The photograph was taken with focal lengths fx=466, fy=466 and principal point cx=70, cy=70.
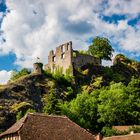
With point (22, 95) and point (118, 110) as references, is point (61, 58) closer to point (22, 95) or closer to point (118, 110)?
point (22, 95)

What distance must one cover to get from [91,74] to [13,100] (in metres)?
24.4

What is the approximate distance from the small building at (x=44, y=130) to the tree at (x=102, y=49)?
59.8 meters

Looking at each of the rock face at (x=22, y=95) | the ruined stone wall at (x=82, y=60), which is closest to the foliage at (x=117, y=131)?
the rock face at (x=22, y=95)

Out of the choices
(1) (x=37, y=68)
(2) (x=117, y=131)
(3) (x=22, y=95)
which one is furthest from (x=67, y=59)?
(2) (x=117, y=131)

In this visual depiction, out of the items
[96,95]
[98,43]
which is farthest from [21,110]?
[98,43]

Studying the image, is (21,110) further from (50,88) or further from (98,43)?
(98,43)

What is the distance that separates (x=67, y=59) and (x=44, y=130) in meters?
53.6

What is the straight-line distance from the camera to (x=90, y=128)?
8444 cm

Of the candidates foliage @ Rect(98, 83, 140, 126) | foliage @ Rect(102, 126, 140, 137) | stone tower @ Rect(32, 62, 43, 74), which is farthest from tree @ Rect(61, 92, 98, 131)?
stone tower @ Rect(32, 62, 43, 74)

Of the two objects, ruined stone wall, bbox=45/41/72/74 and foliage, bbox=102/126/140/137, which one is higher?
ruined stone wall, bbox=45/41/72/74

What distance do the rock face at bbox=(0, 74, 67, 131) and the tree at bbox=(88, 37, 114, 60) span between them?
22.2m

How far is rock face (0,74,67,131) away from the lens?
88.4 meters

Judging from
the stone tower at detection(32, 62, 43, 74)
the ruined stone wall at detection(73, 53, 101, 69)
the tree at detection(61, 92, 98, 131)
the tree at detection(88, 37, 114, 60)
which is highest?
the tree at detection(88, 37, 114, 60)

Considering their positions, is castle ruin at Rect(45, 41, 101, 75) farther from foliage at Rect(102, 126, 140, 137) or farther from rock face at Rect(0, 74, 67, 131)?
foliage at Rect(102, 126, 140, 137)
